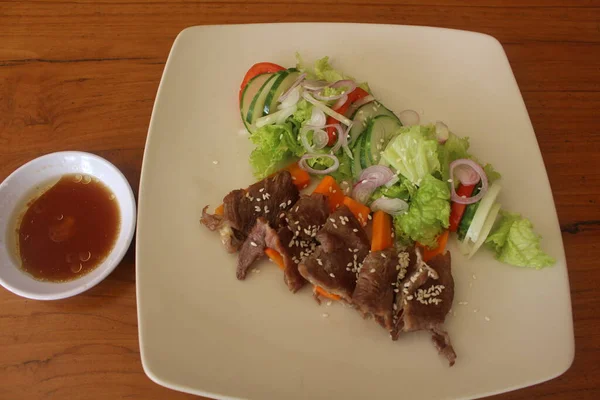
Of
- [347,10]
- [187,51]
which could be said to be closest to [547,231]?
[347,10]

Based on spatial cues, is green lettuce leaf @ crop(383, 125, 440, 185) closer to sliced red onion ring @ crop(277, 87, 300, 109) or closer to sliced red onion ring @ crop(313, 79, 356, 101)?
sliced red onion ring @ crop(313, 79, 356, 101)

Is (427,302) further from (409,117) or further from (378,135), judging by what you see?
(409,117)

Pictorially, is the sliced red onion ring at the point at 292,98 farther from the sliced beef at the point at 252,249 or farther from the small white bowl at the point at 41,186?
the small white bowl at the point at 41,186

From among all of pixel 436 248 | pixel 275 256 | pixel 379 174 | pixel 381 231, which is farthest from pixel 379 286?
pixel 379 174

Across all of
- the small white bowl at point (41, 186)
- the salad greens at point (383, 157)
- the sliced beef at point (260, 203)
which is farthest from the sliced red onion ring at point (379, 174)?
the small white bowl at point (41, 186)

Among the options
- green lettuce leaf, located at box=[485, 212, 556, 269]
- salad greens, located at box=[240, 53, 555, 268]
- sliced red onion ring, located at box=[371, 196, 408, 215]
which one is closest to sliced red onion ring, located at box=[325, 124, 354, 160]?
salad greens, located at box=[240, 53, 555, 268]

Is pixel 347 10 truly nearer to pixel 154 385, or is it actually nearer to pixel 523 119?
pixel 523 119
